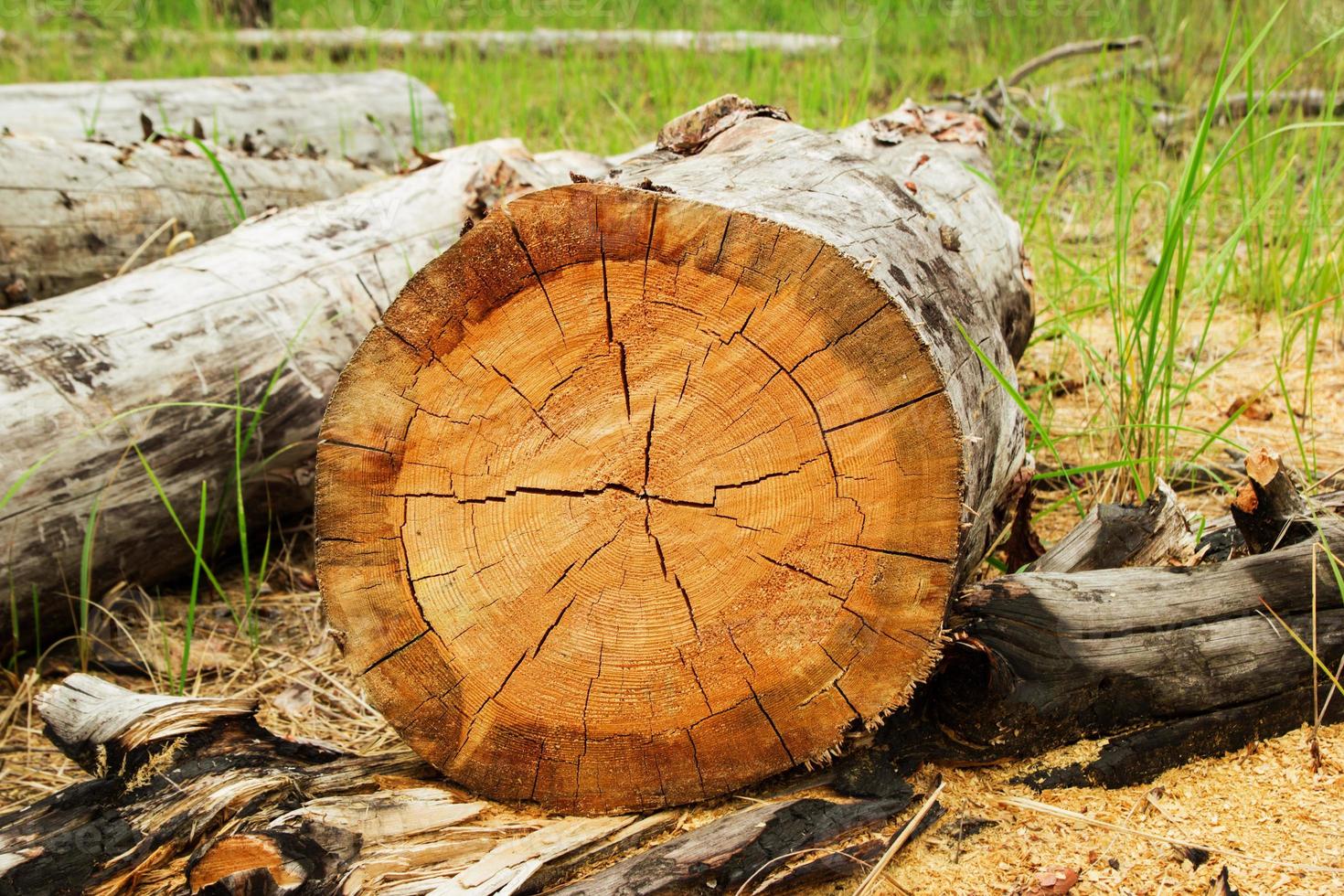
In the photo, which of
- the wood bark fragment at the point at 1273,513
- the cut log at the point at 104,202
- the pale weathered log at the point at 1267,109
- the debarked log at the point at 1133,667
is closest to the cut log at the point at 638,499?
the debarked log at the point at 1133,667

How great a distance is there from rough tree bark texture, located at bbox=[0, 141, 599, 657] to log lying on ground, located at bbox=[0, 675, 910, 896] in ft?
2.29

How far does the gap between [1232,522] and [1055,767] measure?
2.70ft

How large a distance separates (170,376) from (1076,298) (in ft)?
9.97

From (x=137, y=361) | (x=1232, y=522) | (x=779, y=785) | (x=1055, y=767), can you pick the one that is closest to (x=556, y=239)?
(x=779, y=785)

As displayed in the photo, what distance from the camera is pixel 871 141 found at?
279cm

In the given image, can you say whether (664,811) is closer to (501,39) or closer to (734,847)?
(734,847)

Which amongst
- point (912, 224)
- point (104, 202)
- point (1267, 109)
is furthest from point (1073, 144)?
point (104, 202)

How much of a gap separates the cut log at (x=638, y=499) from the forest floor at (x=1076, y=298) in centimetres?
26

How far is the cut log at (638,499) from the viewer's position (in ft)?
5.14

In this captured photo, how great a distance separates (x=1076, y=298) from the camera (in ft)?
12.8

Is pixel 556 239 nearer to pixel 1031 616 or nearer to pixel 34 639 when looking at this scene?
pixel 1031 616

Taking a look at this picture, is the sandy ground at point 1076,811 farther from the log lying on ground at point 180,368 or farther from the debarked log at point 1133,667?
the log lying on ground at point 180,368

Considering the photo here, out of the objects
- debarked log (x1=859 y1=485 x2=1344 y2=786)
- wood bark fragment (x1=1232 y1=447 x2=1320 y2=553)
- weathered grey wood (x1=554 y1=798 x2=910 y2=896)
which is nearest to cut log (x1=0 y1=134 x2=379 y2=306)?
weathered grey wood (x1=554 y1=798 x2=910 y2=896)

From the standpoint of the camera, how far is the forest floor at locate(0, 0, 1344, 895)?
5.66 feet
